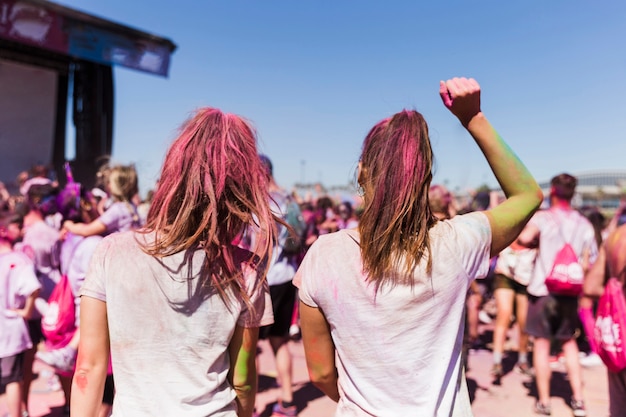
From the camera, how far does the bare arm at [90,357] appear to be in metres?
1.35

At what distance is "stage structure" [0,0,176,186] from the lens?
11930mm

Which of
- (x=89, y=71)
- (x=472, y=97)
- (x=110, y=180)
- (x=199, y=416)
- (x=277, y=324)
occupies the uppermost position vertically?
(x=89, y=71)

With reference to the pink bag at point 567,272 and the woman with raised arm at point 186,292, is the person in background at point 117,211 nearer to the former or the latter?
the woman with raised arm at point 186,292

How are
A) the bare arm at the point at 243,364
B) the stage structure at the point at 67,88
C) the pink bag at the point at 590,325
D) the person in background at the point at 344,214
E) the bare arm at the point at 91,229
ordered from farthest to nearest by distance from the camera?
the stage structure at the point at 67,88 → the person in background at the point at 344,214 → the bare arm at the point at 91,229 → the pink bag at the point at 590,325 → the bare arm at the point at 243,364

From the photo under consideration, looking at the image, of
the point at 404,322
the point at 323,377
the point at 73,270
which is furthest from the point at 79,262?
the point at 404,322

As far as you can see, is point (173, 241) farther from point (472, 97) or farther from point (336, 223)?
point (336, 223)

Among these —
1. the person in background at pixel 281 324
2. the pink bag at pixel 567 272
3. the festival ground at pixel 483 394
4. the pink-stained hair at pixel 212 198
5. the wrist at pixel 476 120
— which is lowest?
the festival ground at pixel 483 394

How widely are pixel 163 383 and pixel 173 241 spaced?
1.28ft

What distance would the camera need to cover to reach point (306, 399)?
4113mm

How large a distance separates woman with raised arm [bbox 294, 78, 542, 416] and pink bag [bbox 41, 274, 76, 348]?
2032 mm

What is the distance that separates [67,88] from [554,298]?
1498 centimetres

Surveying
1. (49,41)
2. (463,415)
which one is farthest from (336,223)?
(49,41)

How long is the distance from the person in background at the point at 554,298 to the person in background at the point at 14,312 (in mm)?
3757

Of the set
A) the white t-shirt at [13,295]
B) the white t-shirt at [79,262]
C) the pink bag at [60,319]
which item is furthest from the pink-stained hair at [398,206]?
the white t-shirt at [13,295]
